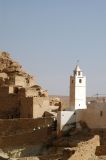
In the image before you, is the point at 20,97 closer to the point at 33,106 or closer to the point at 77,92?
the point at 33,106

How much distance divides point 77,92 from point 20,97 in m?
5.39

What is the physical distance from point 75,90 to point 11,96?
20.8 ft

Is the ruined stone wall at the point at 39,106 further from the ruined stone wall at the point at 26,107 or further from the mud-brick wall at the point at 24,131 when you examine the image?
the mud-brick wall at the point at 24,131

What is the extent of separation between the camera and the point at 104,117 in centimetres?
3941

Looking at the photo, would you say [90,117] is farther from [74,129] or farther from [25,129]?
[25,129]

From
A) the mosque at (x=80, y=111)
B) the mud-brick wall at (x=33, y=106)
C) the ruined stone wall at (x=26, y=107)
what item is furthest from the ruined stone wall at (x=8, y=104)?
the mosque at (x=80, y=111)

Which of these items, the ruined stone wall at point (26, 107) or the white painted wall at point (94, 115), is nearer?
the white painted wall at point (94, 115)

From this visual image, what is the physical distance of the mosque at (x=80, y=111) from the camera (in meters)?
39.8

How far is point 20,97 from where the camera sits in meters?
45.6

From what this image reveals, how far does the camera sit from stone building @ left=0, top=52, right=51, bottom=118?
4438cm

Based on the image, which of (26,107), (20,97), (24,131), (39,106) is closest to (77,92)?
(39,106)

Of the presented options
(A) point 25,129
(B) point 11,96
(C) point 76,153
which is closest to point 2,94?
(B) point 11,96

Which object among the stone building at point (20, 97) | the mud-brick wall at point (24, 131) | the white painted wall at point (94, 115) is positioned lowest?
the mud-brick wall at point (24, 131)

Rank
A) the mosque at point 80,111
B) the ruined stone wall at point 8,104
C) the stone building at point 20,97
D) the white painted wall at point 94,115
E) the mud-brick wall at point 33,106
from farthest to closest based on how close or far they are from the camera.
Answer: the ruined stone wall at point 8,104, the stone building at point 20,97, the mud-brick wall at point 33,106, the mosque at point 80,111, the white painted wall at point 94,115
